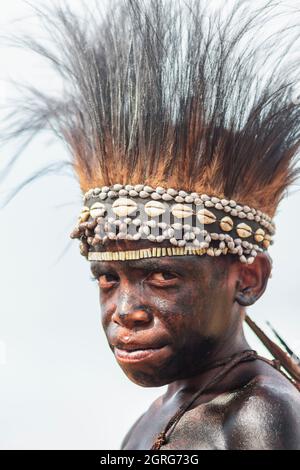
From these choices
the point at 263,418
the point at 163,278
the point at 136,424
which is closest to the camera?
the point at 263,418

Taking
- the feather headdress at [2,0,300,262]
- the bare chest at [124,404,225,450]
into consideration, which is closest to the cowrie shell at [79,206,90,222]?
the feather headdress at [2,0,300,262]

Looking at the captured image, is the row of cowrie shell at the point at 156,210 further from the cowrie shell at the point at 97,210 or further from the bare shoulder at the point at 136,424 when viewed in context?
the bare shoulder at the point at 136,424

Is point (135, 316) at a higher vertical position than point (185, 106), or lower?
lower

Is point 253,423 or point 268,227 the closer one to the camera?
point 253,423

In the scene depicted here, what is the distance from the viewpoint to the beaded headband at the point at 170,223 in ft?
14.3

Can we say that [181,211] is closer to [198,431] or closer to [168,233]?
[168,233]

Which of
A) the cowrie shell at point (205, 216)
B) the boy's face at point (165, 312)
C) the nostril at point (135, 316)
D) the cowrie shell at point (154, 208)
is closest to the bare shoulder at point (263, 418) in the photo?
the boy's face at point (165, 312)

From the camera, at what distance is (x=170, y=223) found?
172 inches

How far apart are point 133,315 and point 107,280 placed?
268mm

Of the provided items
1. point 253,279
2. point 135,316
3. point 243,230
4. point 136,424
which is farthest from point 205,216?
point 136,424

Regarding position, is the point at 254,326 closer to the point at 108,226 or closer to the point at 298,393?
the point at 298,393
